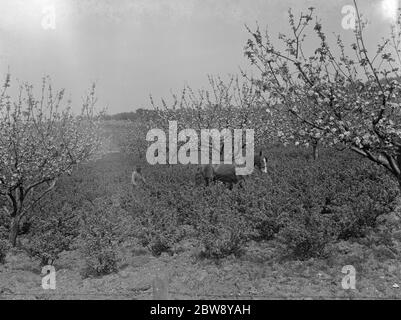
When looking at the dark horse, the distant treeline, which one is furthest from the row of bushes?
the distant treeline

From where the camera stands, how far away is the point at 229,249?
8.39 meters

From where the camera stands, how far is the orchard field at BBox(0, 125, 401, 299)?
725 centimetres

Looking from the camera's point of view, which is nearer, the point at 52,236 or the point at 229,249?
the point at 229,249

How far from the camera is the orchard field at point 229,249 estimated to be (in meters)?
7.25

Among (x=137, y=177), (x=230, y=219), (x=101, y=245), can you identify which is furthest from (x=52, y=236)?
(x=137, y=177)

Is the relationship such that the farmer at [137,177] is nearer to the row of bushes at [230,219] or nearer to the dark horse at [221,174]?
the row of bushes at [230,219]

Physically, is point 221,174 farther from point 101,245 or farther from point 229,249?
point 101,245

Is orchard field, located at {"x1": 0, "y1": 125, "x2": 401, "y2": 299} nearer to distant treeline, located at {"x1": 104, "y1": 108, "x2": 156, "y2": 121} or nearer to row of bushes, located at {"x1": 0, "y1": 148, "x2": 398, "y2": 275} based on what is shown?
row of bushes, located at {"x1": 0, "y1": 148, "x2": 398, "y2": 275}

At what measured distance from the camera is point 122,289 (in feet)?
24.8

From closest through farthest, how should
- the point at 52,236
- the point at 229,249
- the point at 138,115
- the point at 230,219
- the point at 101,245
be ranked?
the point at 229,249 → the point at 101,245 → the point at 230,219 → the point at 52,236 → the point at 138,115

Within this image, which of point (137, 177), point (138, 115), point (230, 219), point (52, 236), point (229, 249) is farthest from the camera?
point (138, 115)

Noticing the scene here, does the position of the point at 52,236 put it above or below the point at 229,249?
above

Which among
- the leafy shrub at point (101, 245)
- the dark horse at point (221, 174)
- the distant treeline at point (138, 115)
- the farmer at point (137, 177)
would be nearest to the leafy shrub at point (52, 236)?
the leafy shrub at point (101, 245)
